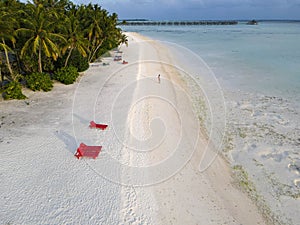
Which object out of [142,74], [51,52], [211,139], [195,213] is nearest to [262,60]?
[142,74]

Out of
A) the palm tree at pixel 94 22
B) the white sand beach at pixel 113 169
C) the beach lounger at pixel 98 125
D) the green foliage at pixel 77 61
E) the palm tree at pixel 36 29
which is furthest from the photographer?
the palm tree at pixel 94 22

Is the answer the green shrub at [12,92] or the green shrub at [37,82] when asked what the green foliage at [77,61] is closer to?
the green shrub at [37,82]

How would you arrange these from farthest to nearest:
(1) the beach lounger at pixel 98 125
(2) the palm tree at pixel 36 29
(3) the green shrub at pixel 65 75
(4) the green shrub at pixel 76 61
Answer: (4) the green shrub at pixel 76 61
(3) the green shrub at pixel 65 75
(2) the palm tree at pixel 36 29
(1) the beach lounger at pixel 98 125

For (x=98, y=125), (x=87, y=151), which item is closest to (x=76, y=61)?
(x=98, y=125)

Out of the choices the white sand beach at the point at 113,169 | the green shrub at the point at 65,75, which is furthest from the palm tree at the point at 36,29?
the white sand beach at the point at 113,169

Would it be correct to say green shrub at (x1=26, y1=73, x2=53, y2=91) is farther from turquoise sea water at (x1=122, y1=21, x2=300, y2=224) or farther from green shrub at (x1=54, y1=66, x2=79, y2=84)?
turquoise sea water at (x1=122, y1=21, x2=300, y2=224)

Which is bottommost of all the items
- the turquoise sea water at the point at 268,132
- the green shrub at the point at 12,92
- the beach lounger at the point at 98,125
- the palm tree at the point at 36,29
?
the turquoise sea water at the point at 268,132
